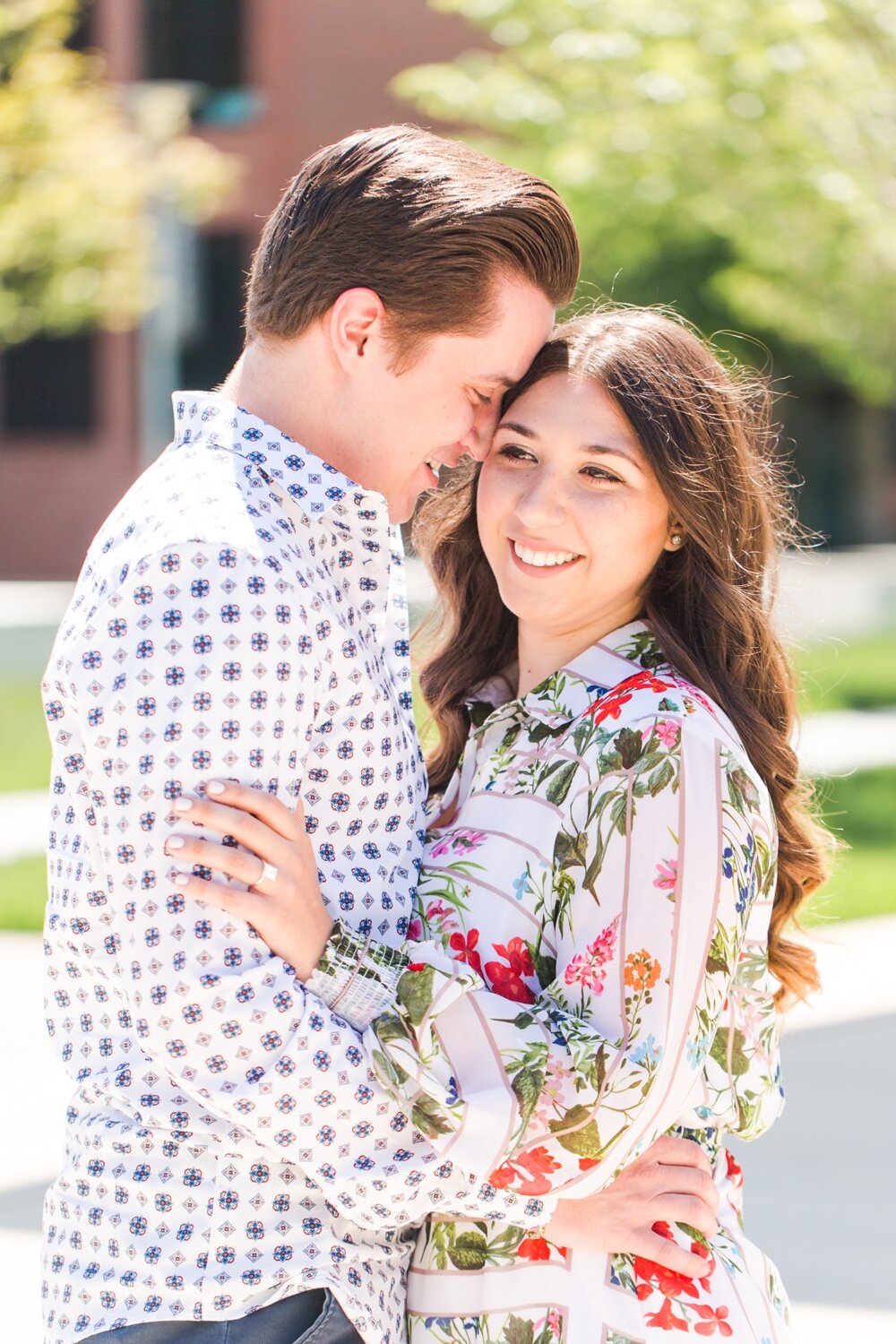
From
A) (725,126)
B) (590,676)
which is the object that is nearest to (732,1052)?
(590,676)

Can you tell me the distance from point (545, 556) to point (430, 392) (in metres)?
0.39

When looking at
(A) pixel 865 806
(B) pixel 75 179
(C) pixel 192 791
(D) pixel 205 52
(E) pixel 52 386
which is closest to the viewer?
(C) pixel 192 791

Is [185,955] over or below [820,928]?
over

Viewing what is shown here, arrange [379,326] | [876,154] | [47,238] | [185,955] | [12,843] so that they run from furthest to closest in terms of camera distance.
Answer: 1. [47,238]
2. [876,154]
3. [12,843]
4. [379,326]
5. [185,955]

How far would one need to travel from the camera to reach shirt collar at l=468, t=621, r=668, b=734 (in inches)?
95.5

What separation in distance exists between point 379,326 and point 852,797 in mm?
8454

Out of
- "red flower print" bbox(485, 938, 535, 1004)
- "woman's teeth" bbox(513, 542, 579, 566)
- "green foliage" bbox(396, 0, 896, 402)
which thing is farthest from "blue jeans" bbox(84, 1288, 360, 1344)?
"green foliage" bbox(396, 0, 896, 402)

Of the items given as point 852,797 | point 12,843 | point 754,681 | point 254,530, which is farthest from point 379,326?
point 852,797

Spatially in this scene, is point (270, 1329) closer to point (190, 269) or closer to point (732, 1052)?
point (732, 1052)

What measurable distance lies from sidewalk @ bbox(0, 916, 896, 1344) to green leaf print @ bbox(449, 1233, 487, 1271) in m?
1.37

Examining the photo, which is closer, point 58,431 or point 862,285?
point 862,285

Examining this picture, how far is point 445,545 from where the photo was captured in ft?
10.3

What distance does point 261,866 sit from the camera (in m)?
1.83

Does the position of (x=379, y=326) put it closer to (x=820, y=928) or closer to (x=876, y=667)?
(x=820, y=928)
